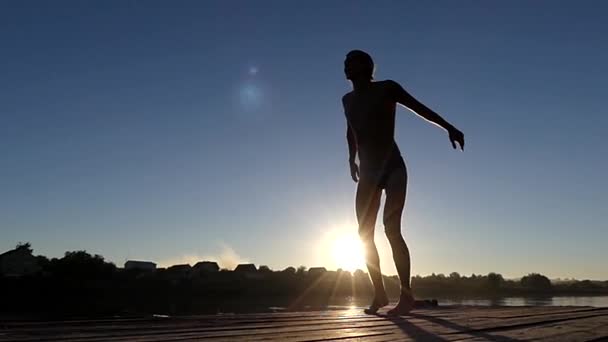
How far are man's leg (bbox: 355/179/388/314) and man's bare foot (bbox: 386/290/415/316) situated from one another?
395 millimetres

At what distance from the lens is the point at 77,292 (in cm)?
7362

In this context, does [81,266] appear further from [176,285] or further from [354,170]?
[354,170]

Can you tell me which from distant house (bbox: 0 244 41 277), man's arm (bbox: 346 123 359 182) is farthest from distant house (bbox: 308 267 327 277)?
man's arm (bbox: 346 123 359 182)

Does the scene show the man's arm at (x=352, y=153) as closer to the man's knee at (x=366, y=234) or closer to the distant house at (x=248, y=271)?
the man's knee at (x=366, y=234)

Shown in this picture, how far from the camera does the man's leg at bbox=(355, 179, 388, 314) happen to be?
583 cm

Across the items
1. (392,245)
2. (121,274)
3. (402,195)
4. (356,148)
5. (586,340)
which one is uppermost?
(121,274)

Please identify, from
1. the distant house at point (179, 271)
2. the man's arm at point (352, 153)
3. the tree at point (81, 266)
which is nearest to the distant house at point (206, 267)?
the distant house at point (179, 271)

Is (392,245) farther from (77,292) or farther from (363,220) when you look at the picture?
(77,292)

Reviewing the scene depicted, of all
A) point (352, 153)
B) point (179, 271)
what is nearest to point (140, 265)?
point (179, 271)

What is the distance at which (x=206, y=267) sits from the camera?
357ft

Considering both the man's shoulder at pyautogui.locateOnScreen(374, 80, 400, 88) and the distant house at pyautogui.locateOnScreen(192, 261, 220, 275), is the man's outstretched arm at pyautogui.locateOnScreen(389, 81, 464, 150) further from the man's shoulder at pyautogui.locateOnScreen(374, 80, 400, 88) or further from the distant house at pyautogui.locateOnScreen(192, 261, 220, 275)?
the distant house at pyautogui.locateOnScreen(192, 261, 220, 275)

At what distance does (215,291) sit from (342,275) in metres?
23.8

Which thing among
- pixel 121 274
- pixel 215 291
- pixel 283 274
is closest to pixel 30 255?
pixel 121 274

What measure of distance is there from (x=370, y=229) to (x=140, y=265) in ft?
331
